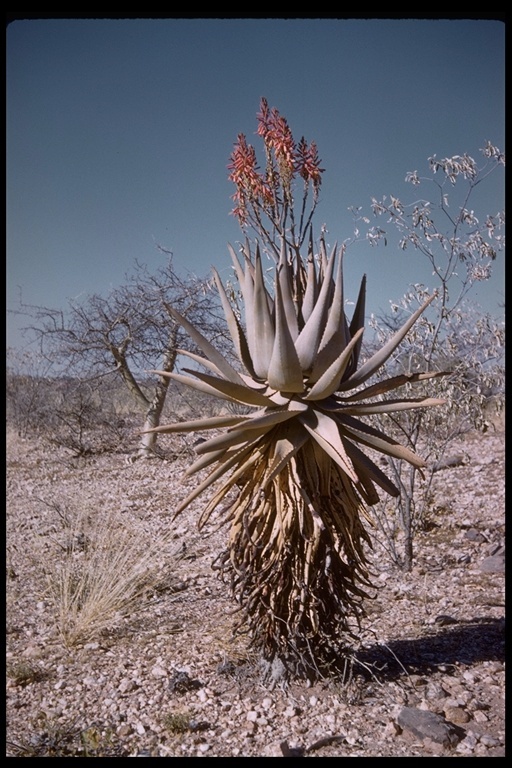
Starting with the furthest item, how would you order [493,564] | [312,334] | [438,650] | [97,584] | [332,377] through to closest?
[493,564] → [97,584] → [438,650] → [312,334] → [332,377]

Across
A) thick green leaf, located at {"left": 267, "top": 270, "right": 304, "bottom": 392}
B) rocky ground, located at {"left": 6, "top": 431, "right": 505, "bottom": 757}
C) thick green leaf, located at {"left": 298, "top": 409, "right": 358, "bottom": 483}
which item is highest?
thick green leaf, located at {"left": 267, "top": 270, "right": 304, "bottom": 392}

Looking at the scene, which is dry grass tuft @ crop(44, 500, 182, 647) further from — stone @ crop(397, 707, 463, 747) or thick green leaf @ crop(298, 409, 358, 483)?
thick green leaf @ crop(298, 409, 358, 483)

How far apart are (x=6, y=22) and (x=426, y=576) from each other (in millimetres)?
5043

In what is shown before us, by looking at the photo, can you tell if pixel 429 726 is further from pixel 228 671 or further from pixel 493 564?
pixel 493 564

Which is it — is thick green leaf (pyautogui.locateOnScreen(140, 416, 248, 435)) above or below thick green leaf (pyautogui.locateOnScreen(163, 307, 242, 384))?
below

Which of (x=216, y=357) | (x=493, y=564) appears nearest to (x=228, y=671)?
(x=216, y=357)

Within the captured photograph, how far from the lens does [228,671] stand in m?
3.34

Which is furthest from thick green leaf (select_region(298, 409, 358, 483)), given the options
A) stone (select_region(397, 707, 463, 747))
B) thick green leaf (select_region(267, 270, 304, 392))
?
stone (select_region(397, 707, 463, 747))

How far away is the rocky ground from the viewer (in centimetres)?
271

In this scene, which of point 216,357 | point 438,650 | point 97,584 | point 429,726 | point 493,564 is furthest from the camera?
point 493,564

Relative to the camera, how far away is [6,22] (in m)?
2.45

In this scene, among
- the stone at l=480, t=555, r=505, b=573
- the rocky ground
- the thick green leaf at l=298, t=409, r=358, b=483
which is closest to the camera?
the thick green leaf at l=298, t=409, r=358, b=483
